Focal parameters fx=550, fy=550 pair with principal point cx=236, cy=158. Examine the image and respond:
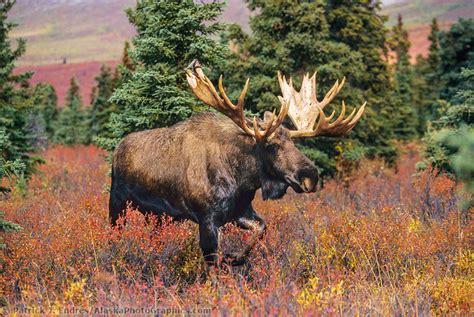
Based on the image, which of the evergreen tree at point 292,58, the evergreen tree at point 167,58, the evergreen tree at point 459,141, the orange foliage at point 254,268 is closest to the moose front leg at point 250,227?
the orange foliage at point 254,268

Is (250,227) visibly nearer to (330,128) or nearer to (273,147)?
(273,147)

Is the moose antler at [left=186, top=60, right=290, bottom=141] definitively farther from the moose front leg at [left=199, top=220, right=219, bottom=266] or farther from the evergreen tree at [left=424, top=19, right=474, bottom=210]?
the evergreen tree at [left=424, top=19, right=474, bottom=210]

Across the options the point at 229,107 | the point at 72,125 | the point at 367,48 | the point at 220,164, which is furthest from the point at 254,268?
the point at 72,125

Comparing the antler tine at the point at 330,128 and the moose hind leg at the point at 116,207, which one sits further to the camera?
the moose hind leg at the point at 116,207

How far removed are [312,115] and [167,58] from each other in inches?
149

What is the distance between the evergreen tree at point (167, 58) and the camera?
907 centimetres

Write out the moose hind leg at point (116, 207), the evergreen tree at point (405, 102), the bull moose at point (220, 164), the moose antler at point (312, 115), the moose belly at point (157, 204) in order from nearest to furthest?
1. the bull moose at point (220, 164)
2. the moose antler at point (312, 115)
3. the moose belly at point (157, 204)
4. the moose hind leg at point (116, 207)
5. the evergreen tree at point (405, 102)

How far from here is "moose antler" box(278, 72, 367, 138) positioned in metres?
6.02

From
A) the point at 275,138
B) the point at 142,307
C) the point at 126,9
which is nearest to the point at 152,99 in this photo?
the point at 126,9

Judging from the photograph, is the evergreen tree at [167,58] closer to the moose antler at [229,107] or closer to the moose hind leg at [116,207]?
the moose hind leg at [116,207]

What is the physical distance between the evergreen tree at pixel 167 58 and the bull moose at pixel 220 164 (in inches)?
95.3

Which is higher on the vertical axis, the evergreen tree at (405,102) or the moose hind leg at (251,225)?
the moose hind leg at (251,225)

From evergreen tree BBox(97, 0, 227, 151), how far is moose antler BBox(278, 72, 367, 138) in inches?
103

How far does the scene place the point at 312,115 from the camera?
650 centimetres
